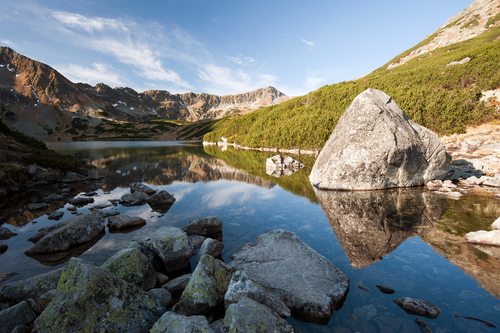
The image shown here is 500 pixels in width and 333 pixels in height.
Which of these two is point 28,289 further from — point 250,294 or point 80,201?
point 80,201

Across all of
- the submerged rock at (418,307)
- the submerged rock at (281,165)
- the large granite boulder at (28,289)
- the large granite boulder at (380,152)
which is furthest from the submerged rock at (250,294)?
the submerged rock at (281,165)

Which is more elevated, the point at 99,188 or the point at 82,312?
the point at 82,312

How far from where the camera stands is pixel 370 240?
1532cm

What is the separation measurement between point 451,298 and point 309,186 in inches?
839

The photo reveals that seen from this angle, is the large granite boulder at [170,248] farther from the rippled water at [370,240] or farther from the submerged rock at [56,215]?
the submerged rock at [56,215]

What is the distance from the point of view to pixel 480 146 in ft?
133

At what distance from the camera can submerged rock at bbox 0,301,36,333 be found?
790 cm

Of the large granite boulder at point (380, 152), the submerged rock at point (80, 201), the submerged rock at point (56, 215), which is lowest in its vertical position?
the submerged rock at point (56, 215)

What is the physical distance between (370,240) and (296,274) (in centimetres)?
666

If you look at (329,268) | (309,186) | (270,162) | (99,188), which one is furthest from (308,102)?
(329,268)

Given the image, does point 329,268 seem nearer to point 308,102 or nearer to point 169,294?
point 169,294

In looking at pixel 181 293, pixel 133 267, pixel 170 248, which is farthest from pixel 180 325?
pixel 170 248

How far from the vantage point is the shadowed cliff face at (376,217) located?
14.5 m

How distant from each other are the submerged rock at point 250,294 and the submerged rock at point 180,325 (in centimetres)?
154
